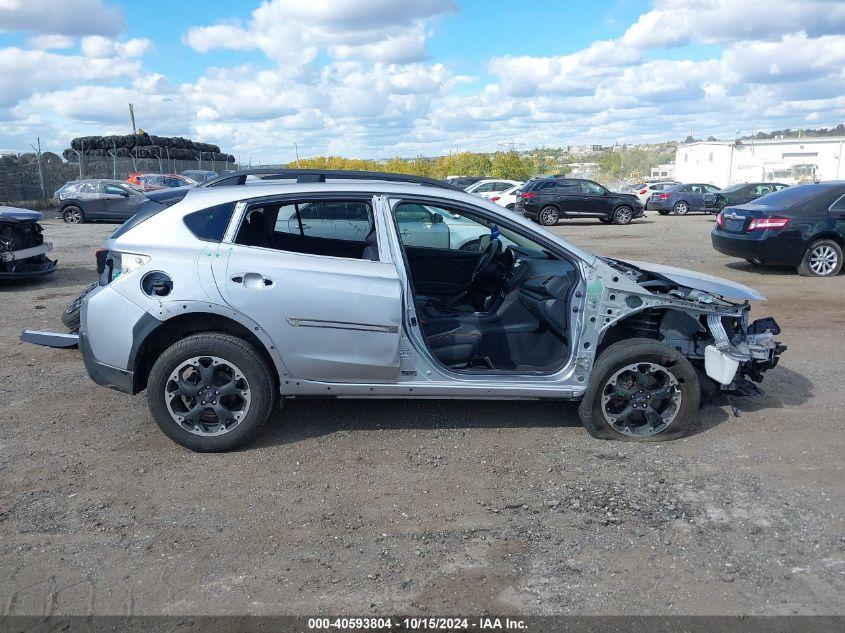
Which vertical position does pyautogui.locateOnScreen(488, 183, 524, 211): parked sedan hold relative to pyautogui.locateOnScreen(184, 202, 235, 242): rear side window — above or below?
below

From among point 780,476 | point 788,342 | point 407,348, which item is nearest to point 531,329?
point 407,348

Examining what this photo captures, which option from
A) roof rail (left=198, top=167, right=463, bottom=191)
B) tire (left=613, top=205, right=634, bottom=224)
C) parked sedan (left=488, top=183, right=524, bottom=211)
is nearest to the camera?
roof rail (left=198, top=167, right=463, bottom=191)

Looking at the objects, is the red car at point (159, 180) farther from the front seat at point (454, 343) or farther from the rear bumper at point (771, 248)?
the front seat at point (454, 343)

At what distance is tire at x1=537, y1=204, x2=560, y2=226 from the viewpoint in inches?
919

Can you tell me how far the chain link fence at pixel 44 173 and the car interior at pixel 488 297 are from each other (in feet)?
81.6

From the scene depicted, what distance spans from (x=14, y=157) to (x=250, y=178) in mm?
26648

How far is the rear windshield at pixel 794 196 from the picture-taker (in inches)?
430

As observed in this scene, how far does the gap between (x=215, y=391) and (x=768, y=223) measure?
9.69 metres

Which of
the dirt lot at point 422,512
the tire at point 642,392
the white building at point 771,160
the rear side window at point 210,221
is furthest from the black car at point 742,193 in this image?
the white building at point 771,160

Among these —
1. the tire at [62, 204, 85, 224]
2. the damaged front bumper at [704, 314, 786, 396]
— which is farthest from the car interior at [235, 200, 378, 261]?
the tire at [62, 204, 85, 224]

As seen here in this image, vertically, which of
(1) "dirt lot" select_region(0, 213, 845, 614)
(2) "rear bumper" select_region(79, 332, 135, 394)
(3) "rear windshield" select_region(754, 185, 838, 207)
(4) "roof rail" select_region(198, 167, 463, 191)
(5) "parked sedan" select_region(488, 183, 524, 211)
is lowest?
(1) "dirt lot" select_region(0, 213, 845, 614)

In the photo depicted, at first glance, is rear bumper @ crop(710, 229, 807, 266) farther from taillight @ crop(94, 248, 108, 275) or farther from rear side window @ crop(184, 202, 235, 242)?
taillight @ crop(94, 248, 108, 275)

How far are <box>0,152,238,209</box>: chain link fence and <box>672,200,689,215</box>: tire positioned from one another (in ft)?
79.6

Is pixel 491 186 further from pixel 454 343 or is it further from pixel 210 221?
pixel 210 221
